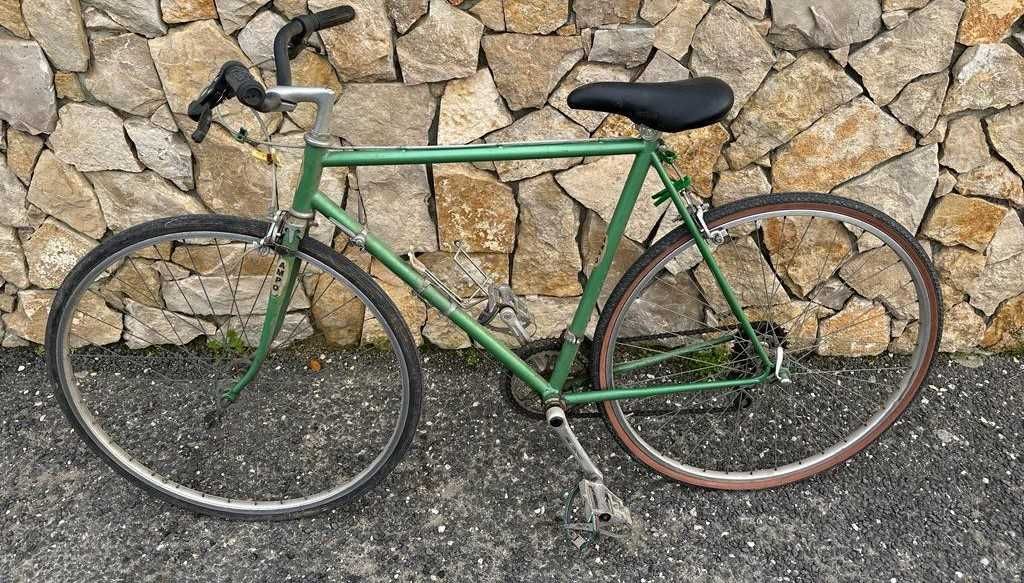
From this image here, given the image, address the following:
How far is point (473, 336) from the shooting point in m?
2.11

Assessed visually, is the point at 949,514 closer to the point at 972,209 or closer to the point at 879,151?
the point at 972,209

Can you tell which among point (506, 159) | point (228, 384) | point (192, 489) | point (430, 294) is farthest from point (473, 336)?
point (192, 489)

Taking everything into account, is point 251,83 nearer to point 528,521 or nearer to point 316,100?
point 316,100

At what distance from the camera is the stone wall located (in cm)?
219

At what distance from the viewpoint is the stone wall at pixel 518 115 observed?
2.19 meters

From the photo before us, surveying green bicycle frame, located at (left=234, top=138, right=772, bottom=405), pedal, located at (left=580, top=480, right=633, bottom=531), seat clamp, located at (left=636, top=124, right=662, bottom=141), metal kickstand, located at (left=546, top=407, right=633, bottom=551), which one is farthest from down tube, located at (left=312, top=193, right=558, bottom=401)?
seat clamp, located at (left=636, top=124, right=662, bottom=141)

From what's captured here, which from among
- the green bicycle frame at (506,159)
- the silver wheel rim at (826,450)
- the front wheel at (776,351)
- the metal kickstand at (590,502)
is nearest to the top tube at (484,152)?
the green bicycle frame at (506,159)

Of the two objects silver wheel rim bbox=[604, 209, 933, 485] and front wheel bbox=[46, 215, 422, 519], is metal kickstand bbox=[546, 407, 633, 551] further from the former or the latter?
front wheel bbox=[46, 215, 422, 519]

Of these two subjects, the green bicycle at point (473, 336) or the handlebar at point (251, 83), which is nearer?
the handlebar at point (251, 83)

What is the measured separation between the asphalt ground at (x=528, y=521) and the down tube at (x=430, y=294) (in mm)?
497

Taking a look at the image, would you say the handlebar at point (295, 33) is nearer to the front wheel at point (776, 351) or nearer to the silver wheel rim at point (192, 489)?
the silver wheel rim at point (192, 489)

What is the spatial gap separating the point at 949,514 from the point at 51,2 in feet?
11.6

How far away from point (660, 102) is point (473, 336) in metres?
0.91

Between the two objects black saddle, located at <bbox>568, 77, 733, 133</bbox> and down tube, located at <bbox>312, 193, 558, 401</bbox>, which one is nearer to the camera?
black saddle, located at <bbox>568, 77, 733, 133</bbox>
